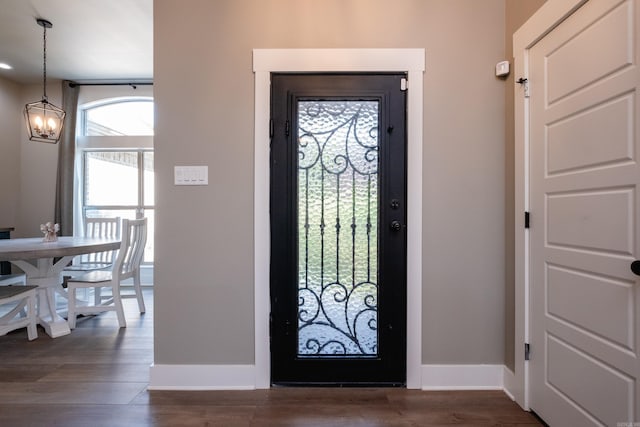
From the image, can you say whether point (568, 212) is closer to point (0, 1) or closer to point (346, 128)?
point (346, 128)

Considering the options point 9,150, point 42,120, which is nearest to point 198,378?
point 42,120

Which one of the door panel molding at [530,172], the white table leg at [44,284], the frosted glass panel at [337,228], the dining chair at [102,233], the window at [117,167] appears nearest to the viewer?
the door panel molding at [530,172]

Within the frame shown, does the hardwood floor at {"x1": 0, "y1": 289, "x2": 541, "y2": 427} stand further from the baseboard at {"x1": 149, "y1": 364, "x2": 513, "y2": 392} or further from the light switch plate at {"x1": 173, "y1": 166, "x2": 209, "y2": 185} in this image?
the light switch plate at {"x1": 173, "y1": 166, "x2": 209, "y2": 185}

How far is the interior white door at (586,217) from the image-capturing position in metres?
1.18

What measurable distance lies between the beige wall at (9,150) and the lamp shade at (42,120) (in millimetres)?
1656

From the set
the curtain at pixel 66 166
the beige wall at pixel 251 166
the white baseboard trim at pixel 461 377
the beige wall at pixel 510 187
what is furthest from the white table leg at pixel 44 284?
the beige wall at pixel 510 187

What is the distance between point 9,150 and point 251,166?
15.0 feet

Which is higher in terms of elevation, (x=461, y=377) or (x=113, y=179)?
(x=113, y=179)

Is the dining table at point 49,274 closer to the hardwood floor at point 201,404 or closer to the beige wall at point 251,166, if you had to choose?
the hardwood floor at point 201,404

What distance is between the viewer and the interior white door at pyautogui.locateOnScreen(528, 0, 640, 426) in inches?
46.5

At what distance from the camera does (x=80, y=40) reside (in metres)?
3.29

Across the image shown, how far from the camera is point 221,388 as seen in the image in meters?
1.94

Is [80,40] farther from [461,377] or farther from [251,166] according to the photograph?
[461,377]

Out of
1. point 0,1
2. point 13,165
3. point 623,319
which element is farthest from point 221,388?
point 13,165
